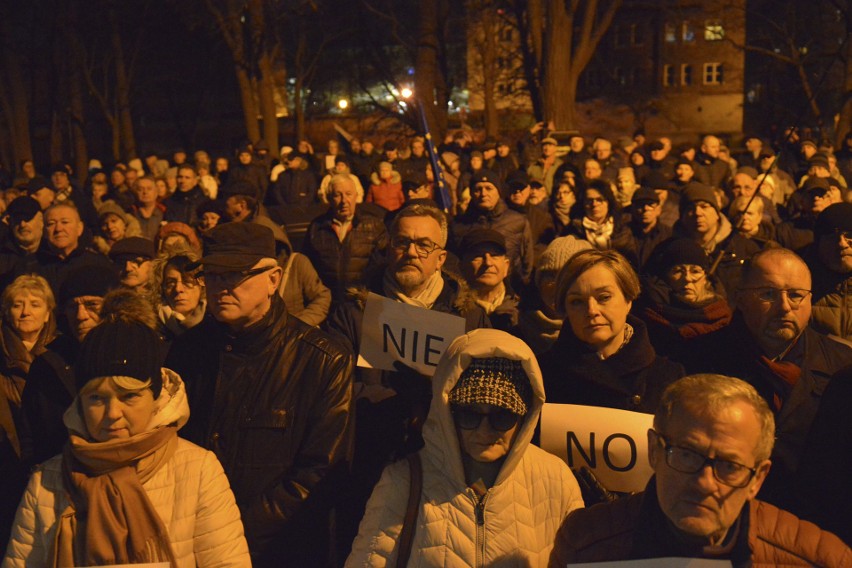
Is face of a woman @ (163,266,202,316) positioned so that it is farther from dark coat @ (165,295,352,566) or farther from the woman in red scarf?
the woman in red scarf

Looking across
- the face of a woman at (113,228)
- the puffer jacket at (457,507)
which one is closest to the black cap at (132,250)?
the face of a woman at (113,228)

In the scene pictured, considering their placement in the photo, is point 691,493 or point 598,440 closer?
point 691,493

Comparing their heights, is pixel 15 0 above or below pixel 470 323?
above

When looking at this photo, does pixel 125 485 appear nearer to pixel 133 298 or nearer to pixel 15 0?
pixel 133 298

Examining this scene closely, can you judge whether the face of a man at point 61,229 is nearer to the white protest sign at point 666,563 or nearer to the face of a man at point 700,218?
the face of a man at point 700,218

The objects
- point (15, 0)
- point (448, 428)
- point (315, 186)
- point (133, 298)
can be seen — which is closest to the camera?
point (448, 428)

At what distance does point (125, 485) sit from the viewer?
357cm

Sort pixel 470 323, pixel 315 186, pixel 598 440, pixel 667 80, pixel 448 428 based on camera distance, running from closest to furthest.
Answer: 1. pixel 448 428
2. pixel 598 440
3. pixel 470 323
4. pixel 315 186
5. pixel 667 80

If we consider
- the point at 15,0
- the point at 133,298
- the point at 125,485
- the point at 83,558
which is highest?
the point at 15,0

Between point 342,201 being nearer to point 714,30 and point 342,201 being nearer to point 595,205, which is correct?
point 595,205

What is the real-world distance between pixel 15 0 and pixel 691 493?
108 feet

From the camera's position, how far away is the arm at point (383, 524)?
346cm

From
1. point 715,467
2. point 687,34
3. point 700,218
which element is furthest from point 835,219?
point 687,34

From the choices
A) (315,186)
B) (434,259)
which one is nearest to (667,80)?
(315,186)
